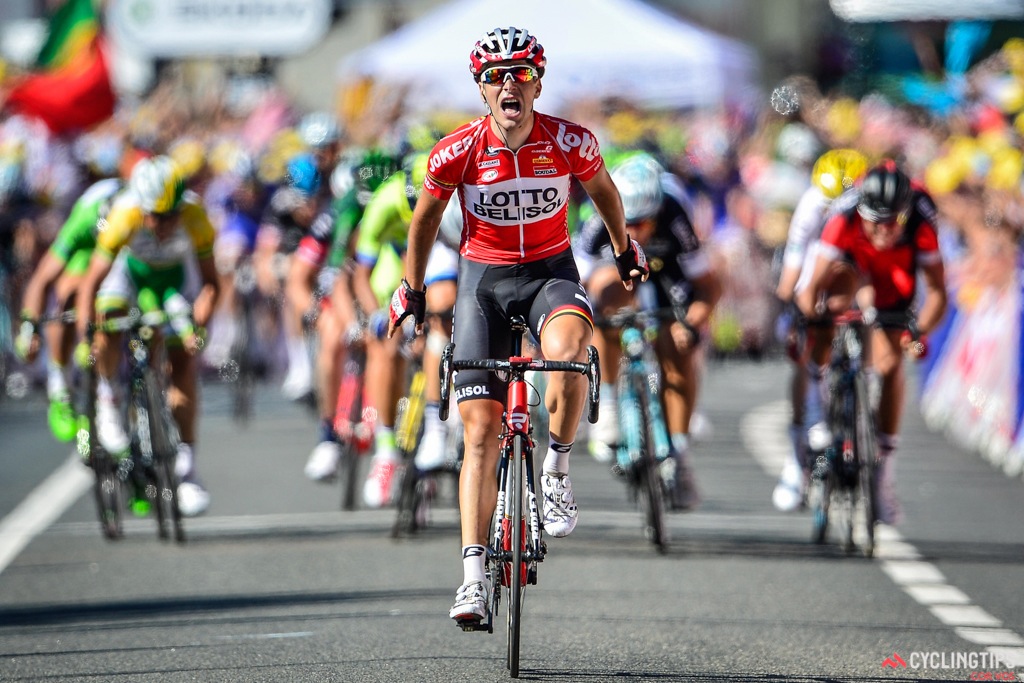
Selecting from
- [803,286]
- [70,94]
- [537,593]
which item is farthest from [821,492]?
[70,94]

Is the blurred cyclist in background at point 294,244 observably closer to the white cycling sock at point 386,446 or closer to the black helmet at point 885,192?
the white cycling sock at point 386,446

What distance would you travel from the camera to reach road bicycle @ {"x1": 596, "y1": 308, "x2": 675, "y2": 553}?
1031cm

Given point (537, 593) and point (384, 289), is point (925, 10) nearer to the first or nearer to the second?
point (384, 289)

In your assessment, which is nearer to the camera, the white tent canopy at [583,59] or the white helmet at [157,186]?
the white helmet at [157,186]

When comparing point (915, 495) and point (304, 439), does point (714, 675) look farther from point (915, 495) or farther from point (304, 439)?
point (304, 439)

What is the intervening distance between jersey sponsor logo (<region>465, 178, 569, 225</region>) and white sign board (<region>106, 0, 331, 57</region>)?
27958mm

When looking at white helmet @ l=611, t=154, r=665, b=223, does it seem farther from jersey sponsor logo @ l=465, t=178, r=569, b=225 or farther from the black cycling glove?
jersey sponsor logo @ l=465, t=178, r=569, b=225

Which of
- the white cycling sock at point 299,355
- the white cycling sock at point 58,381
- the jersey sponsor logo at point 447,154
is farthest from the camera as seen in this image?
the white cycling sock at point 299,355

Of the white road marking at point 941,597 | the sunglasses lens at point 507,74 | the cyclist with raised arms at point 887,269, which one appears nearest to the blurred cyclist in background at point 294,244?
the cyclist with raised arms at point 887,269

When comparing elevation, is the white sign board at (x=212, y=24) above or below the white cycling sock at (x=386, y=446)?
above

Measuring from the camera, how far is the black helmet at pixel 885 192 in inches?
398

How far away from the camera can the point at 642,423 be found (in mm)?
10336

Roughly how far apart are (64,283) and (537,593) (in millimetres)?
5280

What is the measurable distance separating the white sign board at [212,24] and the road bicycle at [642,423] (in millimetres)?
25008
